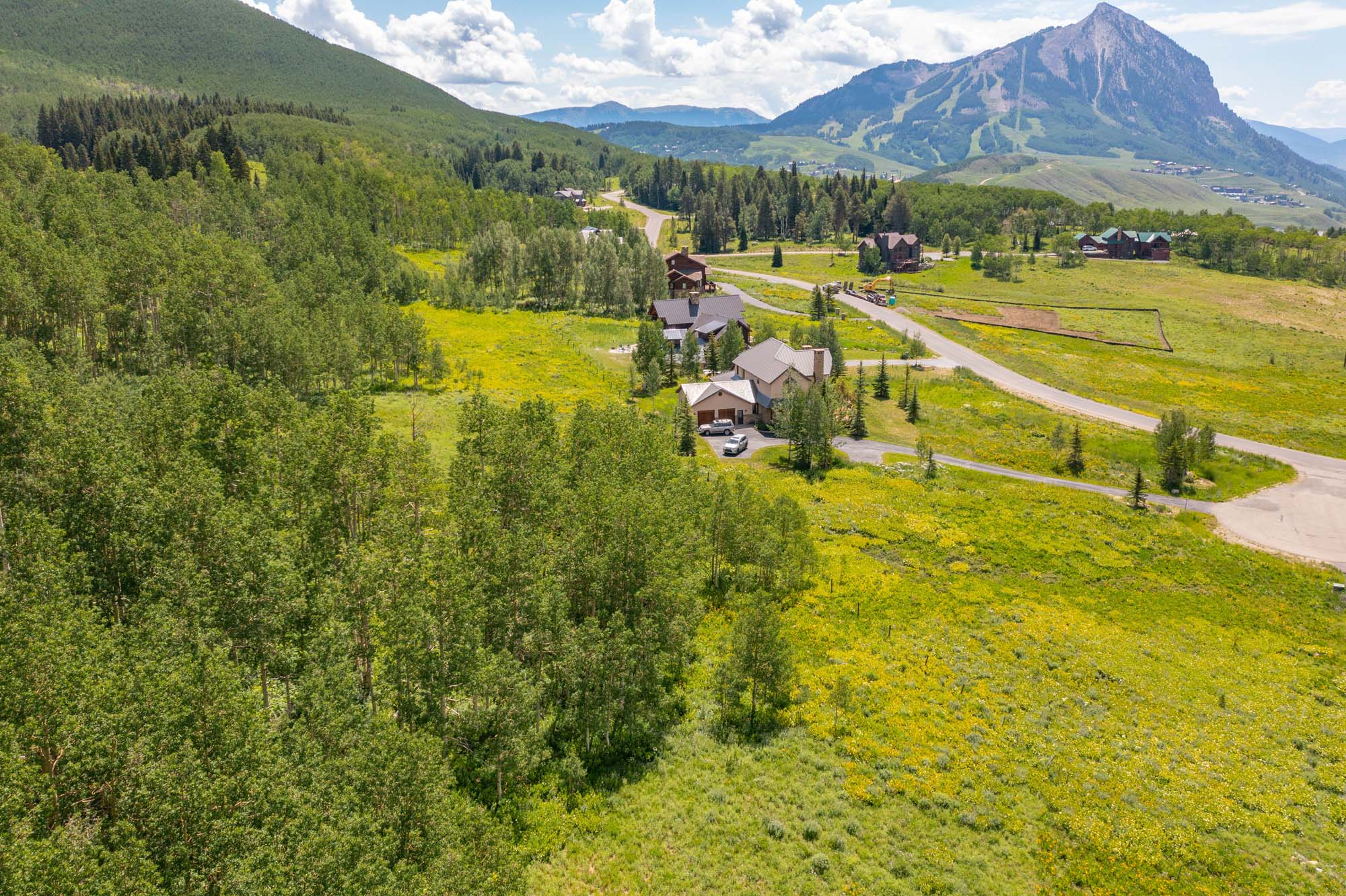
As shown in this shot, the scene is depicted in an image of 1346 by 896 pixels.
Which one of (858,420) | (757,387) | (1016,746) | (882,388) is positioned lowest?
(1016,746)

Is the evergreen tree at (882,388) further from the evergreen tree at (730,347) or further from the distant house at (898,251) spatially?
the distant house at (898,251)

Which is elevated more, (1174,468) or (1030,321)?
(1030,321)

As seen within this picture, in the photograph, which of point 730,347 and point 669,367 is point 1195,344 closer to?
point 730,347

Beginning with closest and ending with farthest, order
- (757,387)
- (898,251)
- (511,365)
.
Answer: (757,387) < (511,365) < (898,251)

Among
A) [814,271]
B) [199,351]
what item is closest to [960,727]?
[199,351]

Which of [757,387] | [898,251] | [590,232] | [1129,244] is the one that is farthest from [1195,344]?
[590,232]

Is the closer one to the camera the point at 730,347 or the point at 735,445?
the point at 735,445
